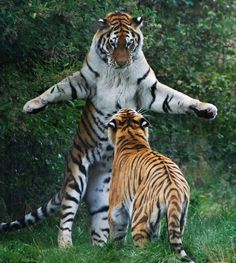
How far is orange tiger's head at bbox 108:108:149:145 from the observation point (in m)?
8.00

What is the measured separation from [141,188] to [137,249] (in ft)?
1.71

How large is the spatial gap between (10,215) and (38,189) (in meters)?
0.41

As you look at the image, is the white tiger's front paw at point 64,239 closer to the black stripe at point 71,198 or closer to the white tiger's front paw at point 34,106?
the black stripe at point 71,198

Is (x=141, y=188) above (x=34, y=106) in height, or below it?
above

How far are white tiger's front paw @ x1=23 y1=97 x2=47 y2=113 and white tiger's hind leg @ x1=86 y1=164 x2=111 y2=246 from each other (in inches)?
33.7

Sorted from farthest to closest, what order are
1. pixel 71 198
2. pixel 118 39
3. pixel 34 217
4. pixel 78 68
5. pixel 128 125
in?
pixel 78 68 → pixel 34 217 → pixel 71 198 → pixel 118 39 → pixel 128 125

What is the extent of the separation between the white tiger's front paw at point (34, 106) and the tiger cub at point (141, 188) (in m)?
0.76

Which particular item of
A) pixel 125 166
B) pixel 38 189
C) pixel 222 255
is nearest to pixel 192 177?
pixel 38 189

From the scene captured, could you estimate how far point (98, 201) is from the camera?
30.1ft

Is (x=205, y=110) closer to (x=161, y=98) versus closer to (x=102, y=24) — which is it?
(x=161, y=98)

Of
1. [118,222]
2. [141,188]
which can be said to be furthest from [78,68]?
[141,188]

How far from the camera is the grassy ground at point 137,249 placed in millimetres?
6625

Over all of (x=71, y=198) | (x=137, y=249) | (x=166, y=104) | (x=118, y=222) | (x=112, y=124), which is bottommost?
(x=71, y=198)

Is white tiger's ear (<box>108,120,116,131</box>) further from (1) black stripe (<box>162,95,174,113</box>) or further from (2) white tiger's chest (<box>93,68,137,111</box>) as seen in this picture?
(1) black stripe (<box>162,95,174,113</box>)
